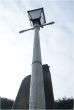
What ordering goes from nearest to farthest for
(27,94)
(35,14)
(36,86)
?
1. (36,86)
2. (35,14)
3. (27,94)

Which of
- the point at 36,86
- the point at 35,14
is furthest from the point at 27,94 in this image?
the point at 36,86

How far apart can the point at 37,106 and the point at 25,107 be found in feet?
19.7

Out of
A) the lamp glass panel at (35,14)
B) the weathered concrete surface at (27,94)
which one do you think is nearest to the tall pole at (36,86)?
the lamp glass panel at (35,14)

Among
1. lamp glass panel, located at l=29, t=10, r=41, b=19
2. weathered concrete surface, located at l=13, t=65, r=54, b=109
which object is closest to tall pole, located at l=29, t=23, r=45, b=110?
lamp glass panel, located at l=29, t=10, r=41, b=19

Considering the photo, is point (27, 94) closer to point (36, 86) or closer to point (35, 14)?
point (35, 14)

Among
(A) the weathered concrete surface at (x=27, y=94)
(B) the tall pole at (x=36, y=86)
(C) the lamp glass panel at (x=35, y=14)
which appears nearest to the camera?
(B) the tall pole at (x=36, y=86)

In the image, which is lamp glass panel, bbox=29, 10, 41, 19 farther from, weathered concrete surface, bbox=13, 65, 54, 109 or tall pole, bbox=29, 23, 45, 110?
weathered concrete surface, bbox=13, 65, 54, 109

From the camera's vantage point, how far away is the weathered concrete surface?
10.6 metres

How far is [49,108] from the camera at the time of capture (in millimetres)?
10023

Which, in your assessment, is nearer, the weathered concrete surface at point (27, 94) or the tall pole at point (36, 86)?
the tall pole at point (36, 86)

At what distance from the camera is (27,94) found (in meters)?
11.9

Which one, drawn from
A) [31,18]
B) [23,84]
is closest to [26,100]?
[23,84]

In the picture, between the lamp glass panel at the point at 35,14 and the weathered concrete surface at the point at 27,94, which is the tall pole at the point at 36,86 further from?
the weathered concrete surface at the point at 27,94

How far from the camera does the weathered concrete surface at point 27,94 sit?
34.8 feet
